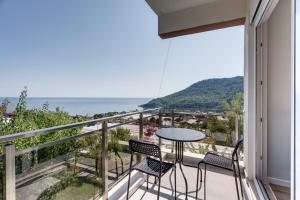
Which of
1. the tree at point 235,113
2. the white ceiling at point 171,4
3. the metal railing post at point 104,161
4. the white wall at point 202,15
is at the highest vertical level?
the white ceiling at point 171,4

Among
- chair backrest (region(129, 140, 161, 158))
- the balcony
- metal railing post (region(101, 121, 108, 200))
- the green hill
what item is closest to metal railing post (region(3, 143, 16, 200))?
the balcony

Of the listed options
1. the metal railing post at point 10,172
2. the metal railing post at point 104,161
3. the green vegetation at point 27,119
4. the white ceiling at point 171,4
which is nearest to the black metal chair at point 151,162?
the metal railing post at point 104,161

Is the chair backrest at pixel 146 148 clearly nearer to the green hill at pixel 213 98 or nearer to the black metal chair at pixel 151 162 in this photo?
the black metal chair at pixel 151 162

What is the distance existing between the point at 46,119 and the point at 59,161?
297 cm

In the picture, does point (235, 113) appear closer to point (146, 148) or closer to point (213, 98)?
point (213, 98)

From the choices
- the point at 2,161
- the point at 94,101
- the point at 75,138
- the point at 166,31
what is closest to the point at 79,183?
the point at 75,138

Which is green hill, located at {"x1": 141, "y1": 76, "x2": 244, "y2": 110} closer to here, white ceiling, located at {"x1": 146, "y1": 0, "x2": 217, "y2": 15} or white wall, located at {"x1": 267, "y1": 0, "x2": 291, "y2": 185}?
white wall, located at {"x1": 267, "y1": 0, "x2": 291, "y2": 185}

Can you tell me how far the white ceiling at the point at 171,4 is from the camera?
3109 millimetres

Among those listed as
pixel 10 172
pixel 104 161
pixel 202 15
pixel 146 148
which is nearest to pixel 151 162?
pixel 146 148

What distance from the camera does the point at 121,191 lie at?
2.26m

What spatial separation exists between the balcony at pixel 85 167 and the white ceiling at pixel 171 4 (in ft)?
6.94

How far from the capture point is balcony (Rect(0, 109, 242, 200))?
4.16 ft

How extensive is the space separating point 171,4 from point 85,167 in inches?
124

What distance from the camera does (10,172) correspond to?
3.95 feet
